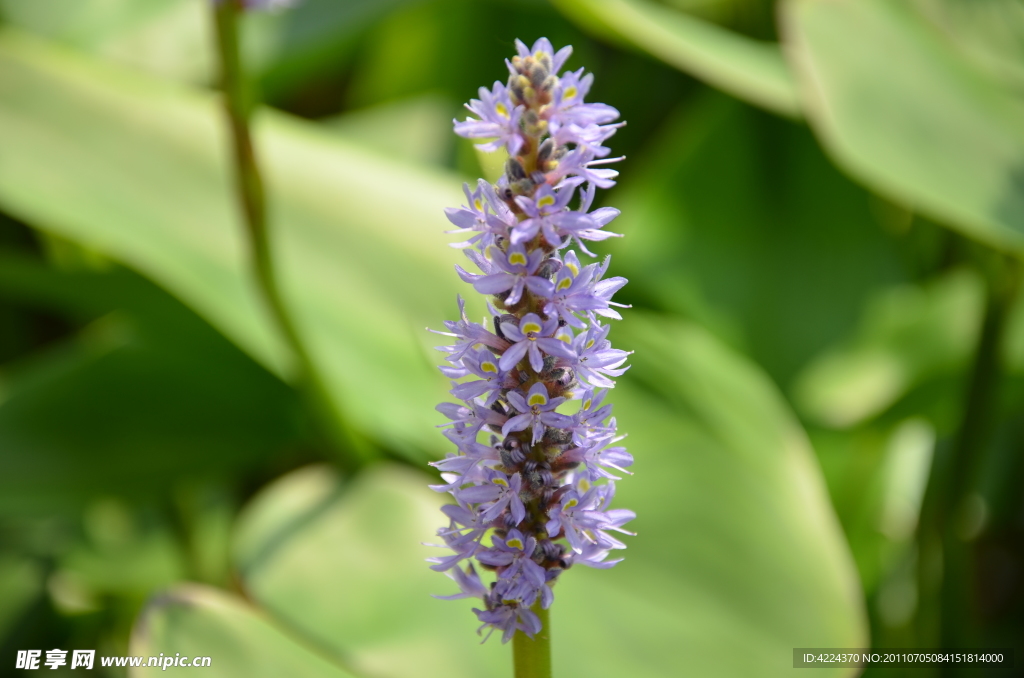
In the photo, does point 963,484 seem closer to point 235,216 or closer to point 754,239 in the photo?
point 754,239

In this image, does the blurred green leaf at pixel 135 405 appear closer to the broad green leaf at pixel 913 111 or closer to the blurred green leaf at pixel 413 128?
the blurred green leaf at pixel 413 128

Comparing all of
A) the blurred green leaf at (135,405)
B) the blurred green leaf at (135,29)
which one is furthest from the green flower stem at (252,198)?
the blurred green leaf at (135,29)

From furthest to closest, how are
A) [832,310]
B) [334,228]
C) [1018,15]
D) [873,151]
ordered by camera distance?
[832,310] < [334,228] < [1018,15] < [873,151]

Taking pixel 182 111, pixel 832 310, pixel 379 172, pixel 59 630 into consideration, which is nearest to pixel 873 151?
pixel 832 310

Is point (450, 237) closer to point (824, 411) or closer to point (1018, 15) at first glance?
point (824, 411)

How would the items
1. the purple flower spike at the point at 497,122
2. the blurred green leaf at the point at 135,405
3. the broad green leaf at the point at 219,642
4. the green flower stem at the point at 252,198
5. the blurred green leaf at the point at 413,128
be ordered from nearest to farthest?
the purple flower spike at the point at 497,122, the broad green leaf at the point at 219,642, the green flower stem at the point at 252,198, the blurred green leaf at the point at 135,405, the blurred green leaf at the point at 413,128

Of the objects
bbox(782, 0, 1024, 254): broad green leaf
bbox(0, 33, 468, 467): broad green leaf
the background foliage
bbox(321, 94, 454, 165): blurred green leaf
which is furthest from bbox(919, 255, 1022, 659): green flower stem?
bbox(321, 94, 454, 165): blurred green leaf
